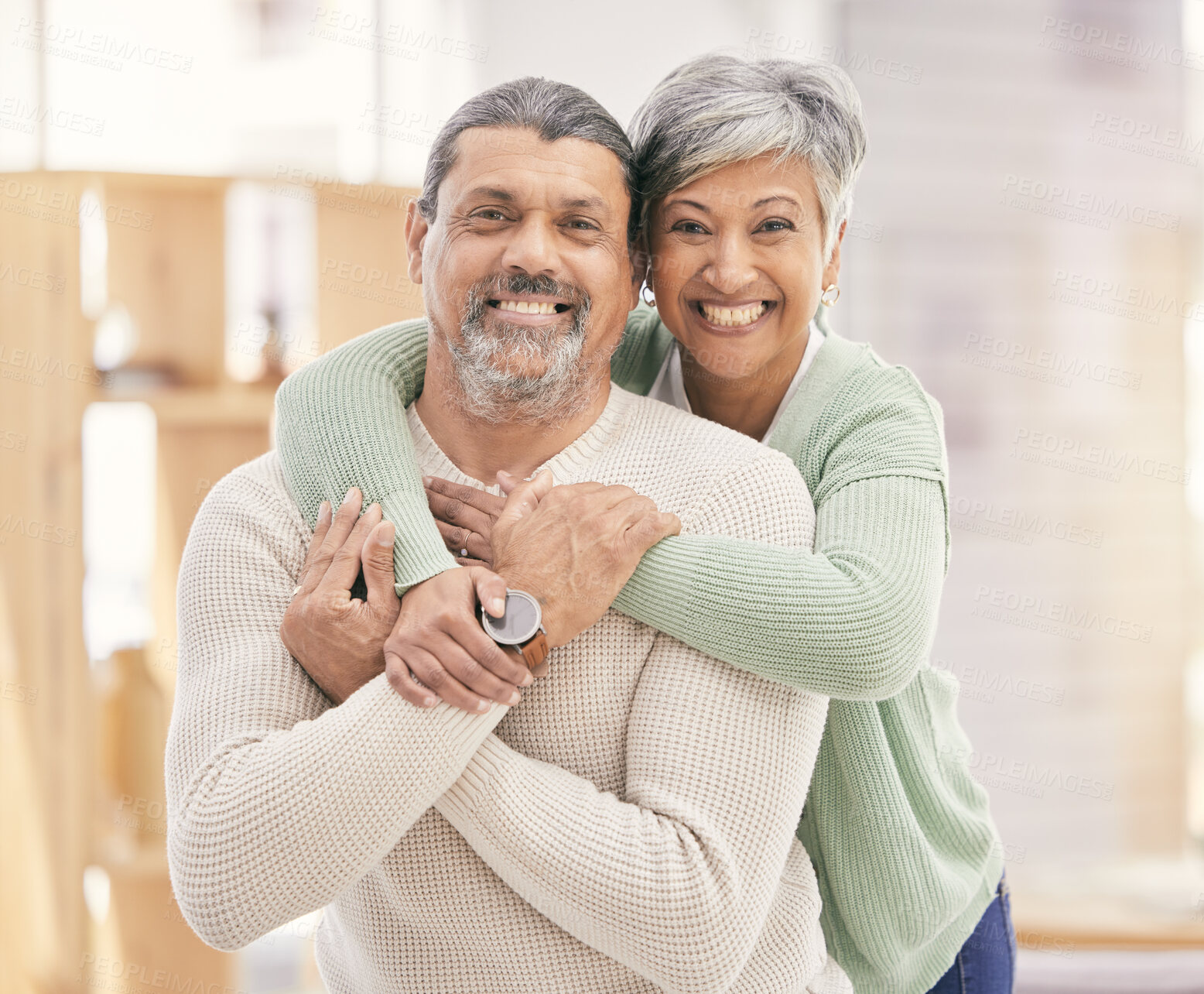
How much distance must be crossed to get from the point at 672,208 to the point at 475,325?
1.04 feet

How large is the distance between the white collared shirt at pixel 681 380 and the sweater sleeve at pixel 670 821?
440 millimetres

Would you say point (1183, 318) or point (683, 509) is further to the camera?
point (1183, 318)

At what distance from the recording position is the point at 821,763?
1.52 metres

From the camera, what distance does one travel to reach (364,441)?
4.44ft

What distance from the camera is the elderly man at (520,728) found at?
117 cm

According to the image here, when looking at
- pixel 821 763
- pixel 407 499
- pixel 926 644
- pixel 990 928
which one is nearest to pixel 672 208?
pixel 407 499

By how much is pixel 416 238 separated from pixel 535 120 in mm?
257

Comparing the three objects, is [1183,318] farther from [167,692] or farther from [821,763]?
[167,692]
